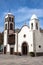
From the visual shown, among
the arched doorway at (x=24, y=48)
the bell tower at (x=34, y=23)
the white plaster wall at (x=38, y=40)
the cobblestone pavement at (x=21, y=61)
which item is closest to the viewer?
the cobblestone pavement at (x=21, y=61)

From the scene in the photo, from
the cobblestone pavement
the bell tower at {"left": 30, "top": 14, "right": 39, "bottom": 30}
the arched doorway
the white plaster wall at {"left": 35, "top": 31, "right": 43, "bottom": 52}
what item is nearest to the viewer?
the cobblestone pavement

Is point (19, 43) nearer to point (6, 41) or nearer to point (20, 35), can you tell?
point (20, 35)

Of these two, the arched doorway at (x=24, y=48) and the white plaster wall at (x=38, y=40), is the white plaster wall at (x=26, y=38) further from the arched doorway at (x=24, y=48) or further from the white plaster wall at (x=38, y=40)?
the white plaster wall at (x=38, y=40)

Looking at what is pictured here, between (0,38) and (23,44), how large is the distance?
1921cm

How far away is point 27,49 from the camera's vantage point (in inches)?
1271

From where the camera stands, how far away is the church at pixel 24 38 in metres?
30.9

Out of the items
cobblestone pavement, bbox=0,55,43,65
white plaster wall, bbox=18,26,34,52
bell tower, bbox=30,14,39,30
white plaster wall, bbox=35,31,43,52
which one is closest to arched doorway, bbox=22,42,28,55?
white plaster wall, bbox=18,26,34,52

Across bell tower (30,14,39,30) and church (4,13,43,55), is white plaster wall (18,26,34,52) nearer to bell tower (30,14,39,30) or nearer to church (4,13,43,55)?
church (4,13,43,55)

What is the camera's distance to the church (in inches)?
1218

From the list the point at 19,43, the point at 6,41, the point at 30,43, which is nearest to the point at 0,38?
the point at 6,41

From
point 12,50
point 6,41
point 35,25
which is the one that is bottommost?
point 12,50

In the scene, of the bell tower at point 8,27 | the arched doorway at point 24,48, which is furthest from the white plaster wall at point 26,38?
the bell tower at point 8,27

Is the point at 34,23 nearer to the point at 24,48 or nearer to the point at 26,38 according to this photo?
the point at 26,38

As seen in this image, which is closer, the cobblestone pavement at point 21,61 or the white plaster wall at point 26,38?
the cobblestone pavement at point 21,61
